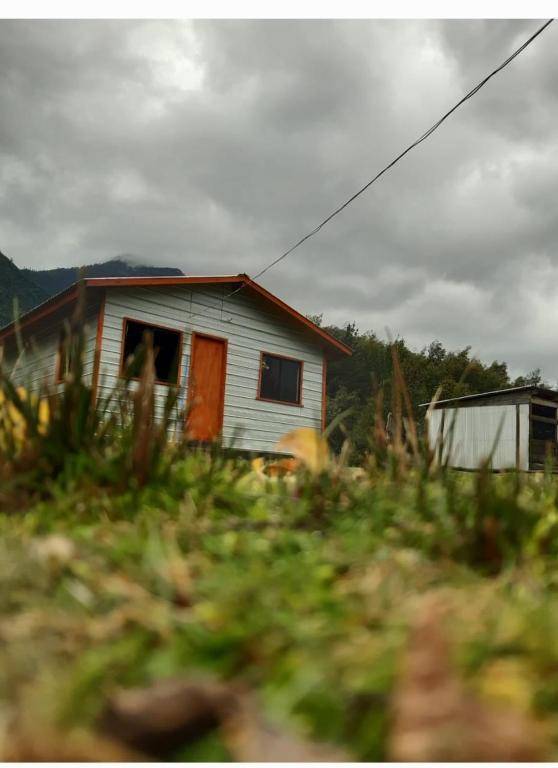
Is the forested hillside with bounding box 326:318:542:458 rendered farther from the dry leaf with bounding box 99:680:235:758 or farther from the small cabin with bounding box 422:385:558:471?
the dry leaf with bounding box 99:680:235:758

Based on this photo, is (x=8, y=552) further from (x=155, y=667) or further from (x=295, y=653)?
(x=295, y=653)

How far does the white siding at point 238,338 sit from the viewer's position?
43.2 feet

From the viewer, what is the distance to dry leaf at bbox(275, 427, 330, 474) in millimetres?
2182

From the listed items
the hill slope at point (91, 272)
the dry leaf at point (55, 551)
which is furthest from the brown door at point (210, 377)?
the hill slope at point (91, 272)

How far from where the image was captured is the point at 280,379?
16.0 metres

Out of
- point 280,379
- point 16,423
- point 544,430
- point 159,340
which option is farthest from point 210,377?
point 544,430

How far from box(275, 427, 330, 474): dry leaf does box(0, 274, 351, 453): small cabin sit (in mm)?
10195

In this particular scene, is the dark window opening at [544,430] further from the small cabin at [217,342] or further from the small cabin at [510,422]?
the small cabin at [217,342]

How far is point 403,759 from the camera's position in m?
0.68

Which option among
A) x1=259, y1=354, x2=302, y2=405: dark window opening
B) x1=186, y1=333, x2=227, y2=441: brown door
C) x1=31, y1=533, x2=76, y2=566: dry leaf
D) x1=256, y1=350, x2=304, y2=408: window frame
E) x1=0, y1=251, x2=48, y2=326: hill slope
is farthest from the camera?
x1=0, y1=251, x2=48, y2=326: hill slope

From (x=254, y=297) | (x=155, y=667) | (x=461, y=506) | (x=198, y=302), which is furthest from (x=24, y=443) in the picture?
(x=254, y=297)

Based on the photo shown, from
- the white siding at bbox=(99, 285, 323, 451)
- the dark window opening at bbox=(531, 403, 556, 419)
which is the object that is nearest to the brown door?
the white siding at bbox=(99, 285, 323, 451)

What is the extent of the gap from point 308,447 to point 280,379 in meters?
13.7

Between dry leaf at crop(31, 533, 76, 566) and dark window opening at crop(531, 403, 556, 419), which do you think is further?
dark window opening at crop(531, 403, 556, 419)
